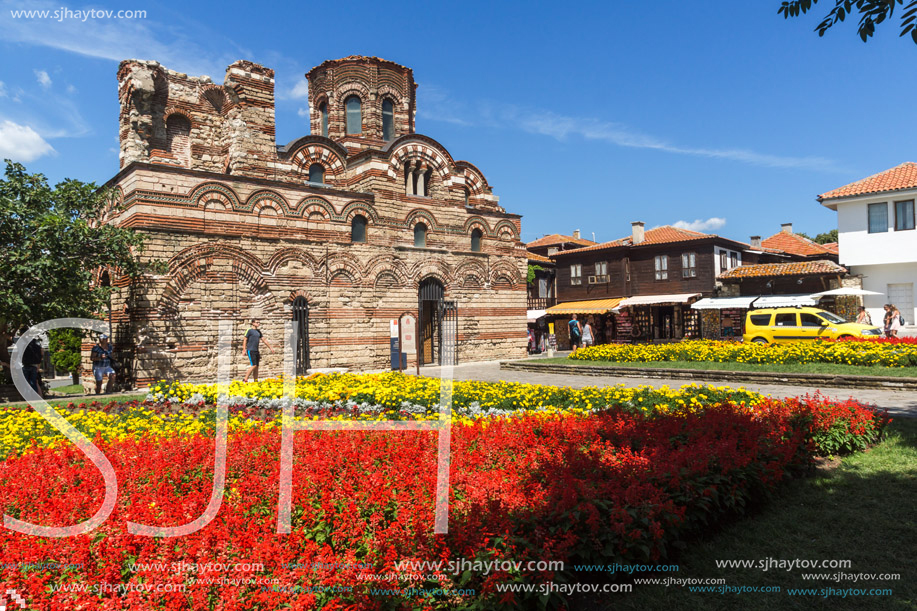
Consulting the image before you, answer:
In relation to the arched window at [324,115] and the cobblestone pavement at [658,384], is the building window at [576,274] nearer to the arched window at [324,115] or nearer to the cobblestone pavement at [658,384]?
the cobblestone pavement at [658,384]

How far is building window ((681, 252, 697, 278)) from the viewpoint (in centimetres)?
3078

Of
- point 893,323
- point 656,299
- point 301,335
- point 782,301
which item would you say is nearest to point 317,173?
point 301,335

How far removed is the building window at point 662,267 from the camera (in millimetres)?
31906

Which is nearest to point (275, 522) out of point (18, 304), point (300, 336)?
point (18, 304)

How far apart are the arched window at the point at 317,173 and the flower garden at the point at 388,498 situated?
1340cm

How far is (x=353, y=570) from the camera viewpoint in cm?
305

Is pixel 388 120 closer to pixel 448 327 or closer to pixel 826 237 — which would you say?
pixel 448 327

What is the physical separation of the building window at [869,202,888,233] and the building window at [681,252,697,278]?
315 inches

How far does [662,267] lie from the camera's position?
3209 centimetres

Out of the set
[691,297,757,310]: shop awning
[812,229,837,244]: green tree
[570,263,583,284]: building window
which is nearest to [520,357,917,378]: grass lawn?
[691,297,757,310]: shop awning

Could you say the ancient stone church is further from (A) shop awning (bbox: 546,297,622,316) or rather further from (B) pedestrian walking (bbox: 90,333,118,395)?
(A) shop awning (bbox: 546,297,622,316)

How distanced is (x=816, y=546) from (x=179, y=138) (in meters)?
22.3

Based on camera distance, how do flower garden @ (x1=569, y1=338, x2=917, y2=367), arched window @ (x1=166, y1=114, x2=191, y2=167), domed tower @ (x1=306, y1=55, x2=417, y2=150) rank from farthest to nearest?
domed tower @ (x1=306, y1=55, x2=417, y2=150), arched window @ (x1=166, y1=114, x2=191, y2=167), flower garden @ (x1=569, y1=338, x2=917, y2=367)

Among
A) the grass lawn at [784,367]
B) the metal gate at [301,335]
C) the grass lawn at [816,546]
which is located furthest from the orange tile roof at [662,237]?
the grass lawn at [816,546]
